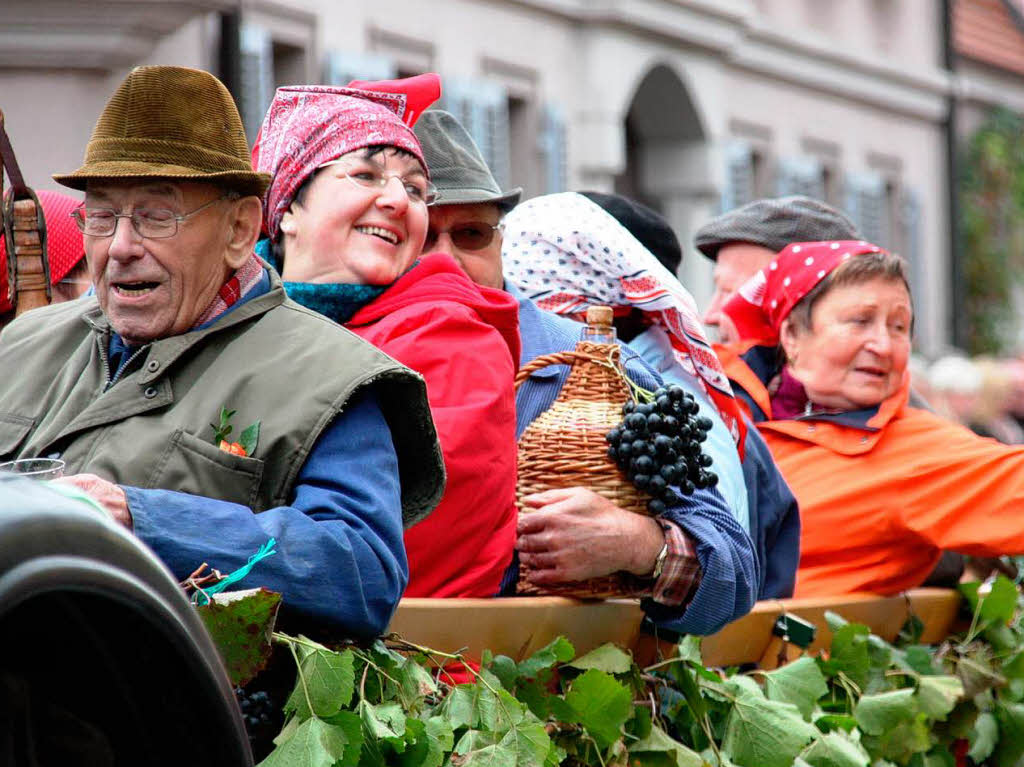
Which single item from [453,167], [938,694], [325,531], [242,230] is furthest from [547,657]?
[938,694]

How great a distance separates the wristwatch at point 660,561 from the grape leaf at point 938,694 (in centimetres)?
99

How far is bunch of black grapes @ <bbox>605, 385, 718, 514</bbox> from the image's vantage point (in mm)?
3678

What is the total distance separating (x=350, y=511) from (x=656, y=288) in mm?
1782

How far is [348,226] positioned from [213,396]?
77 cm

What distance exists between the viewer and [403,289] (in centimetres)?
363

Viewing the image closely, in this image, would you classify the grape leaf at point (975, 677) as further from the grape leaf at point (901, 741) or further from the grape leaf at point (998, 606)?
the grape leaf at point (901, 741)

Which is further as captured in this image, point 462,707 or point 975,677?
point 975,677

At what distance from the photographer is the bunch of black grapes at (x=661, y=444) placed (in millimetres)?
3678

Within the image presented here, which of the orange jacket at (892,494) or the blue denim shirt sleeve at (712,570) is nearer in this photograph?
the blue denim shirt sleeve at (712,570)

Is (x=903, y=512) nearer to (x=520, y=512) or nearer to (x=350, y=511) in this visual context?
(x=520, y=512)

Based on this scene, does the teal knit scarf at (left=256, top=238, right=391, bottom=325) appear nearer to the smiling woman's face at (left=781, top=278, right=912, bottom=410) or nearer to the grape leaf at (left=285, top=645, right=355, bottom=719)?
the grape leaf at (left=285, top=645, right=355, bottom=719)

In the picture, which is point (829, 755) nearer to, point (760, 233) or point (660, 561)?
point (660, 561)

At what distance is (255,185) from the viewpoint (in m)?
3.11

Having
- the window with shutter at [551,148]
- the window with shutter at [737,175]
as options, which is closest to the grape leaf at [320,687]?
the window with shutter at [551,148]
